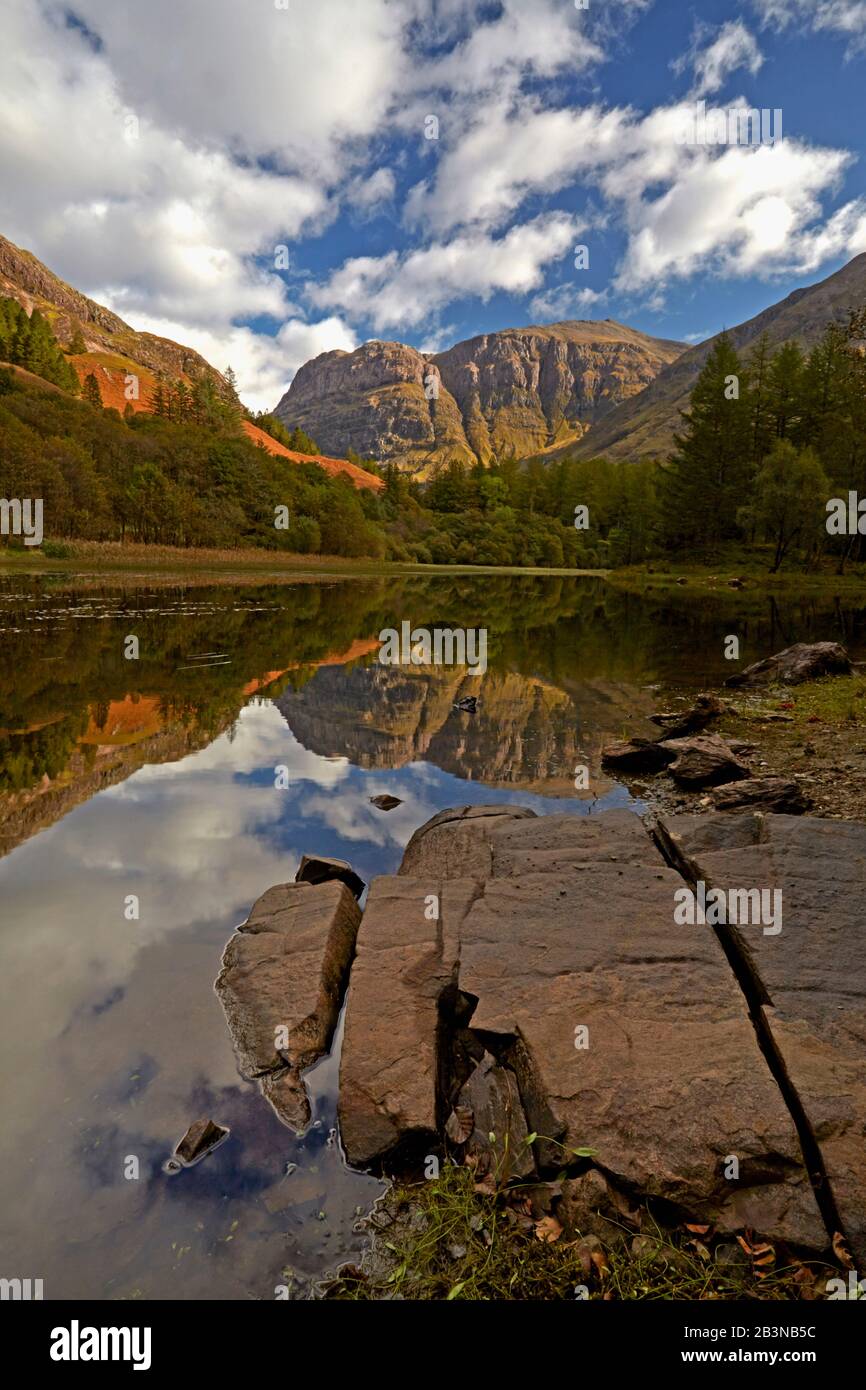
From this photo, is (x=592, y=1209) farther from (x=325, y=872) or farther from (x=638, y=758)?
(x=638, y=758)

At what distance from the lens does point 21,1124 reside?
4215 mm

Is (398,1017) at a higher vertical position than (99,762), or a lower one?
lower

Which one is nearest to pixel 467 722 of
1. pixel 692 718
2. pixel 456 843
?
pixel 692 718

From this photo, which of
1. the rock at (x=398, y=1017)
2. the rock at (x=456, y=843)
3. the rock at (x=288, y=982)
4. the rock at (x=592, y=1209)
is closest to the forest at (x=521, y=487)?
the rock at (x=456, y=843)

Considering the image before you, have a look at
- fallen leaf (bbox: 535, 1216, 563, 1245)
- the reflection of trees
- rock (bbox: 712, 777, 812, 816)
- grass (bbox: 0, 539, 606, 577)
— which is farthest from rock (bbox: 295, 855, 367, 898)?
grass (bbox: 0, 539, 606, 577)

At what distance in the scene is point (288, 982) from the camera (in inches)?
219

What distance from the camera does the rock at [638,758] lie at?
12078 mm

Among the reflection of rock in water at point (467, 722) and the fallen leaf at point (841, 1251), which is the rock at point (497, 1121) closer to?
the fallen leaf at point (841, 1251)

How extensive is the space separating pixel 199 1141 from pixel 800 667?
67.3ft

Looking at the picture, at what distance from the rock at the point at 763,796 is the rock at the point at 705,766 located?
1029 millimetres

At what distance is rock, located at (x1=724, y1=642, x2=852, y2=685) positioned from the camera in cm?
1967

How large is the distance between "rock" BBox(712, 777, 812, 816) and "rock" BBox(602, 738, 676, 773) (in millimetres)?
2444

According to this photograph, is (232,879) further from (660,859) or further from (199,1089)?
(660,859)
